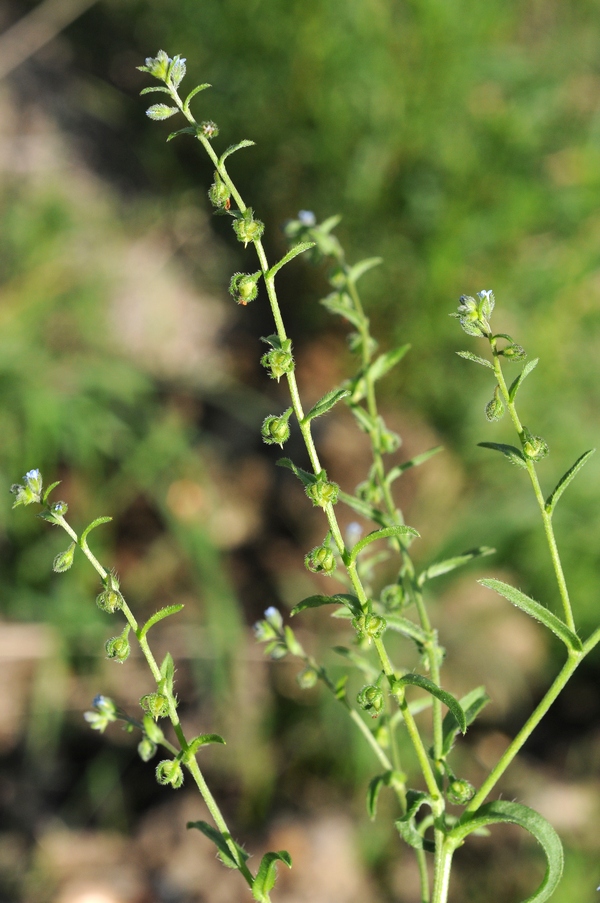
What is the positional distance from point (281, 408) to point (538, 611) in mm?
3205

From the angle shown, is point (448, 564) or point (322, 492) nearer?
point (322, 492)

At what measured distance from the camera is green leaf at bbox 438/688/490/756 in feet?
2.93

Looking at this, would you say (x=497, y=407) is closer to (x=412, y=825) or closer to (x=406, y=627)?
(x=406, y=627)

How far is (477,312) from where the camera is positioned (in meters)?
0.83

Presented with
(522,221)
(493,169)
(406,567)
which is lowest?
(406,567)

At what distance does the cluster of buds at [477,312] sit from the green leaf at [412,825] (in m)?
0.47

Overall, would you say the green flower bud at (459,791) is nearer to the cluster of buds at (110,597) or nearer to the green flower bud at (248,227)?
the cluster of buds at (110,597)

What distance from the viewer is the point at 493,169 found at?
3.59 m

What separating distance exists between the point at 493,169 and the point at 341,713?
7.70 feet

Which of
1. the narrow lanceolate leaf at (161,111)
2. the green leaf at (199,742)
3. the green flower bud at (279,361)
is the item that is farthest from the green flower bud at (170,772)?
the narrow lanceolate leaf at (161,111)

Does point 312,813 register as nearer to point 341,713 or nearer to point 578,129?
point 341,713

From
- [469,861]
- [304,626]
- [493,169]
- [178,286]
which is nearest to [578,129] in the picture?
[493,169]

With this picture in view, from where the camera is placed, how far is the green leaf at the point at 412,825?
2.72 feet

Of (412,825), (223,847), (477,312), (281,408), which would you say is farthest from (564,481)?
(281,408)
